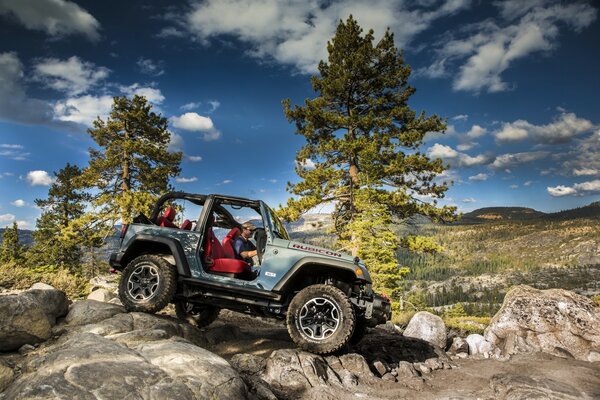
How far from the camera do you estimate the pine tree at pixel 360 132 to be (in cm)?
2045

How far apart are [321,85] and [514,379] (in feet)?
64.5

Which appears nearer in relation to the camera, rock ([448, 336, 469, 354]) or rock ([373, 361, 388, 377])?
rock ([373, 361, 388, 377])

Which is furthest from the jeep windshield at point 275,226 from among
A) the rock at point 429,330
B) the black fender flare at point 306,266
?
the rock at point 429,330

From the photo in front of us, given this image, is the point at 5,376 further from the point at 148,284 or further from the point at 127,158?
the point at 127,158

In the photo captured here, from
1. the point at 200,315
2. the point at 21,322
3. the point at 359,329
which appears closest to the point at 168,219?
the point at 200,315

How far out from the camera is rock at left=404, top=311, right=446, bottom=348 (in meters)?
9.82

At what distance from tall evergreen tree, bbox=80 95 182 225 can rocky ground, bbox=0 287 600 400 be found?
16.4 m

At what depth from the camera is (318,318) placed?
6.25 m

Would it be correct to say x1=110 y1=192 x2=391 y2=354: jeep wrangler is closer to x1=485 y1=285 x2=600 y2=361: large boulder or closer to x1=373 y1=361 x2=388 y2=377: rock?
x1=373 y1=361 x2=388 y2=377: rock

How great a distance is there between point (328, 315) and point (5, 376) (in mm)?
4346

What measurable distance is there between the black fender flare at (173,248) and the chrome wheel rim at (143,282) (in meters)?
0.44

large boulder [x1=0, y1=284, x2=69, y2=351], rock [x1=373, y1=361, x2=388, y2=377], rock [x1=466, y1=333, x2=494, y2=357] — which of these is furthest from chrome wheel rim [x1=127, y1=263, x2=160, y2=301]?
rock [x1=466, y1=333, x2=494, y2=357]

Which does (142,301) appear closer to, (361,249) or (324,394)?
(324,394)

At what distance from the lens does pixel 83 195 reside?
31.7 m
